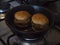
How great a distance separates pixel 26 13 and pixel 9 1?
23cm

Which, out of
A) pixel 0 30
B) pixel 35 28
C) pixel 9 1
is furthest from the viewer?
pixel 9 1

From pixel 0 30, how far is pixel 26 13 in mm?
183

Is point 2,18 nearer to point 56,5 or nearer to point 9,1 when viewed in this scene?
point 9,1

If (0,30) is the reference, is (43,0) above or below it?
above

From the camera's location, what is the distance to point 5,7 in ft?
2.51

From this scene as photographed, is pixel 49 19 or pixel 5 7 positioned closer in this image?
pixel 49 19

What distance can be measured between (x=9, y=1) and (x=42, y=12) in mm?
257

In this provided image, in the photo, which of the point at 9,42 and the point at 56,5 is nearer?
the point at 9,42

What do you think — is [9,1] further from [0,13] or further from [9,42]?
[9,42]

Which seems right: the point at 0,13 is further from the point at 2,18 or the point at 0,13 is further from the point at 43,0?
the point at 43,0

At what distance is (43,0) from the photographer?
2.60ft

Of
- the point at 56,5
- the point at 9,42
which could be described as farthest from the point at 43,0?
the point at 9,42

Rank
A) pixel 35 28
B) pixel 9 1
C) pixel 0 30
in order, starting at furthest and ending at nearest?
pixel 9 1, pixel 0 30, pixel 35 28

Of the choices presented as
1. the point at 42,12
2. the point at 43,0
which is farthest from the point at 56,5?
the point at 42,12
